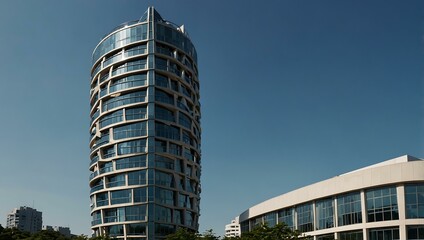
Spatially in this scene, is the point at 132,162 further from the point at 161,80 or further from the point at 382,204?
the point at 382,204

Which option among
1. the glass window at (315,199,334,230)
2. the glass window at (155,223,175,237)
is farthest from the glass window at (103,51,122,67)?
the glass window at (315,199,334,230)

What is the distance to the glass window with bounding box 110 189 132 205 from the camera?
2816 inches

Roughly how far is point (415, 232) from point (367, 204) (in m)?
5.41

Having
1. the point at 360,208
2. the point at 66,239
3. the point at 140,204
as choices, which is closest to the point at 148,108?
the point at 140,204

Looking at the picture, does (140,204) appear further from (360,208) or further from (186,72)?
(360,208)

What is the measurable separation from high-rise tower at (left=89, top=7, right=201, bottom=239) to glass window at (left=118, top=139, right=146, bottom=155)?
0.48ft

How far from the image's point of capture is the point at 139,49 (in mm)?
77688

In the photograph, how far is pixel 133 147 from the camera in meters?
73.5

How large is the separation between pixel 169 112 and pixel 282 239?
37087 mm

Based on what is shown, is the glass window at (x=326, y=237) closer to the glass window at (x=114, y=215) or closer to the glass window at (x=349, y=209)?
the glass window at (x=349, y=209)

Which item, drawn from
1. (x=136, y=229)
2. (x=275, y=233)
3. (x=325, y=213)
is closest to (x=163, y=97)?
(x=136, y=229)

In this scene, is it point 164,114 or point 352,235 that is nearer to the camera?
point 352,235

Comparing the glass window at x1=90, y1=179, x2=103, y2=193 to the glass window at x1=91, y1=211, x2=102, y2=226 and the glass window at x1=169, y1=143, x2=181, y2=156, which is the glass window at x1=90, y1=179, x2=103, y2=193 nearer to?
the glass window at x1=91, y1=211, x2=102, y2=226

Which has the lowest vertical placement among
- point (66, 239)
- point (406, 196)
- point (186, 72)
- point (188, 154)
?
point (66, 239)
